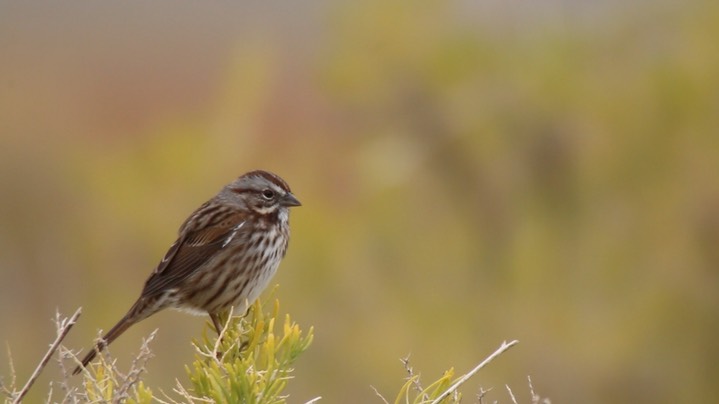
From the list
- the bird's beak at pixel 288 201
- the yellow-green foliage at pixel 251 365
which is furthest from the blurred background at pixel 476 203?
the yellow-green foliage at pixel 251 365

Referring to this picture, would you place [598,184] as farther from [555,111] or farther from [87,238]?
[87,238]

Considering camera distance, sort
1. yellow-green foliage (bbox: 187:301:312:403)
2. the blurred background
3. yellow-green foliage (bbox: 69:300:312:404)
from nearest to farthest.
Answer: yellow-green foliage (bbox: 69:300:312:404) → yellow-green foliage (bbox: 187:301:312:403) → the blurred background

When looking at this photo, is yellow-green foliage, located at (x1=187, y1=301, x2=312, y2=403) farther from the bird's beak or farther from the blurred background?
A: the blurred background

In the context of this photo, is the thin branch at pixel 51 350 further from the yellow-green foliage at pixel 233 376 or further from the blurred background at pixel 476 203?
the blurred background at pixel 476 203

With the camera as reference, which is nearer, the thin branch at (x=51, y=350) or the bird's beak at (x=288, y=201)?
the thin branch at (x=51, y=350)

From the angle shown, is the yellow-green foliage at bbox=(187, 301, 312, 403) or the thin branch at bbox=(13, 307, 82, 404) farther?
the yellow-green foliage at bbox=(187, 301, 312, 403)

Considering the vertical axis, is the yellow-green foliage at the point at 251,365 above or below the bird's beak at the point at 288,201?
below

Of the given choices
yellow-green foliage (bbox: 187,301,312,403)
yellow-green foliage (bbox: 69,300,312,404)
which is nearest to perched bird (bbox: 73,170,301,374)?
yellow-green foliage (bbox: 187,301,312,403)

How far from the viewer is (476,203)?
25.1ft

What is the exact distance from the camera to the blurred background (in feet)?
23.4

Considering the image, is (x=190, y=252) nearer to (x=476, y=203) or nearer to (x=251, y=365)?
(x=251, y=365)

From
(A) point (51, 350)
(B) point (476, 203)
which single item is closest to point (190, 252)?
(A) point (51, 350)

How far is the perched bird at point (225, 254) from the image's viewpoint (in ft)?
14.4

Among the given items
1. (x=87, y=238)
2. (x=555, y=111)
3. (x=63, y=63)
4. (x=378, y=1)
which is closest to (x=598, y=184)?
(x=555, y=111)
